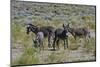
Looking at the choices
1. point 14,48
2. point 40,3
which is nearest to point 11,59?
point 14,48

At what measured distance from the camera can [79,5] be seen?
289 centimetres

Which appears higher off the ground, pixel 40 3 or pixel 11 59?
pixel 40 3

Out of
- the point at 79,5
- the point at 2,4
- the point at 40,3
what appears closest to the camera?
the point at 2,4

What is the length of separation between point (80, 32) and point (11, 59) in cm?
104

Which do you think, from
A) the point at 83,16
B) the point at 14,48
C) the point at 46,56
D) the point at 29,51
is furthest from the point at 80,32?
the point at 14,48

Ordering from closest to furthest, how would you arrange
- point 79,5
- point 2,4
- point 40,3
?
point 2,4 < point 40,3 < point 79,5

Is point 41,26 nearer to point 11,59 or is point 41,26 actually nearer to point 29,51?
point 29,51

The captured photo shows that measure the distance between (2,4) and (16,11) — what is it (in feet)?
0.62

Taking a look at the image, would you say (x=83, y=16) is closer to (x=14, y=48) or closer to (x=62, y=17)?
(x=62, y=17)

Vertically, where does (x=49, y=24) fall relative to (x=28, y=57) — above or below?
above

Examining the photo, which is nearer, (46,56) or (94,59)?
(46,56)

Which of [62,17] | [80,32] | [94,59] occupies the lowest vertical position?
[94,59]

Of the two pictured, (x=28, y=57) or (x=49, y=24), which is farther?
(x=49, y=24)

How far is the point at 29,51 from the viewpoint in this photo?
103 inches
